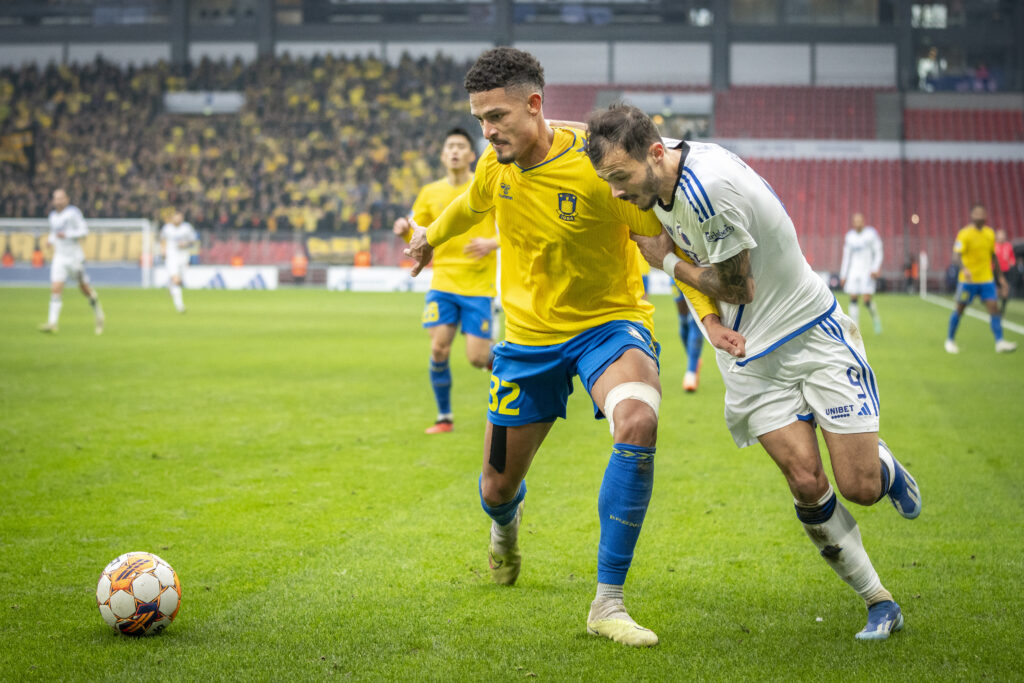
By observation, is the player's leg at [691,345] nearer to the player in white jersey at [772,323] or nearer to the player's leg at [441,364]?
the player's leg at [441,364]

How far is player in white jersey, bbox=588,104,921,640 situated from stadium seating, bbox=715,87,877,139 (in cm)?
3832

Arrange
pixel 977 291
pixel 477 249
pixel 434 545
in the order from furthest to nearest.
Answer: pixel 977 291 → pixel 477 249 → pixel 434 545

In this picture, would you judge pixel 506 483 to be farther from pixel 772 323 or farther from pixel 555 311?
pixel 772 323

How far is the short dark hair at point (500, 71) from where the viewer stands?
12.7 ft

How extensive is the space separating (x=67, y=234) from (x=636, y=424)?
16395 millimetres

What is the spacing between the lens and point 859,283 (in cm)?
1847

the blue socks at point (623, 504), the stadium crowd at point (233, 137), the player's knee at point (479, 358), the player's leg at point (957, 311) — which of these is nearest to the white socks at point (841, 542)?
the blue socks at point (623, 504)

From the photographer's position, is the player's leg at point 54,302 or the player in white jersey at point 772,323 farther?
the player's leg at point 54,302

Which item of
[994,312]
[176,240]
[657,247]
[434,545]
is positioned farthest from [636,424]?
[176,240]

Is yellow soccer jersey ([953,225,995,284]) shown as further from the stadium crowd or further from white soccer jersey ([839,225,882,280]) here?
the stadium crowd

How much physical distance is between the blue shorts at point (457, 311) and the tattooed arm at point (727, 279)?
463cm

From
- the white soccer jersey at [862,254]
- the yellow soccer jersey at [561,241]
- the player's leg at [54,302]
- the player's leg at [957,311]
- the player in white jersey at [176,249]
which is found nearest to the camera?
the yellow soccer jersey at [561,241]

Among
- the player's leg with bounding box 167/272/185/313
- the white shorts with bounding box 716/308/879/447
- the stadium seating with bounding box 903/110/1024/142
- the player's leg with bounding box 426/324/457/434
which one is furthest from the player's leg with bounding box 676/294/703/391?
the stadium seating with bounding box 903/110/1024/142

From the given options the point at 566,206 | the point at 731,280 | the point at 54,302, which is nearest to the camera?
the point at 731,280
